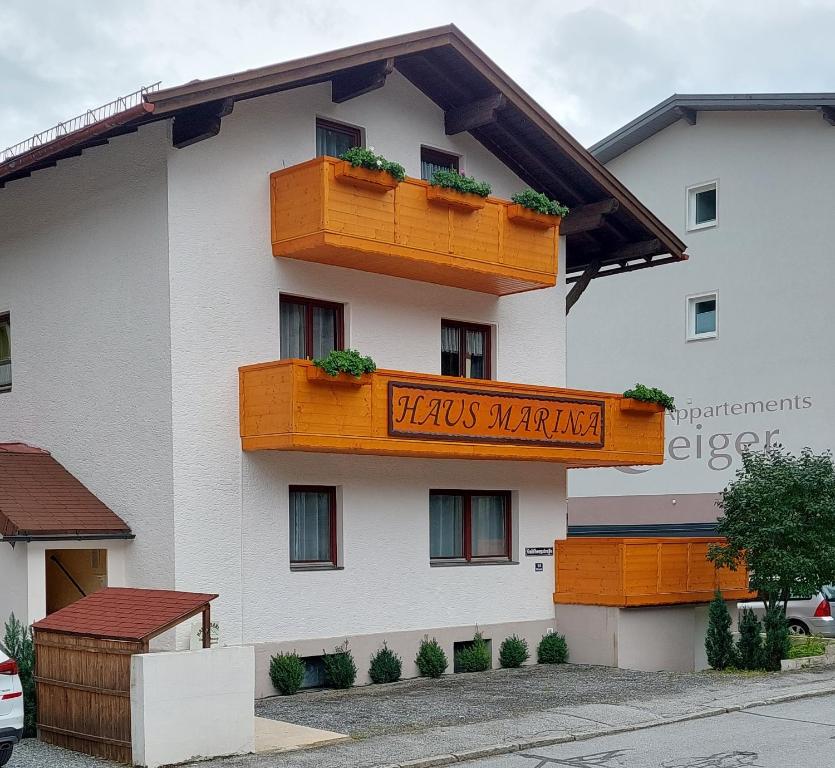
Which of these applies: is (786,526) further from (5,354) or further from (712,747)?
(5,354)

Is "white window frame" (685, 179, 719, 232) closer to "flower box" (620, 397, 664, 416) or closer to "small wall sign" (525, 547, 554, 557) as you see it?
"flower box" (620, 397, 664, 416)

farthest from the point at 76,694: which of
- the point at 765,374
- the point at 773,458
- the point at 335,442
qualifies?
the point at 765,374

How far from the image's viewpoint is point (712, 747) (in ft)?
42.5

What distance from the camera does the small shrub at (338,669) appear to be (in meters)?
17.5

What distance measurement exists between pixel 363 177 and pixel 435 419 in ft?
11.4

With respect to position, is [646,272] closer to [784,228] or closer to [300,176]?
[784,228]

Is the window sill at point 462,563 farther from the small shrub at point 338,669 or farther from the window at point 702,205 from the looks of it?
the window at point 702,205

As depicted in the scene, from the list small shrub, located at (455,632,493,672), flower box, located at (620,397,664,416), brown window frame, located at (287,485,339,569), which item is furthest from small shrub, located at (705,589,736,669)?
brown window frame, located at (287,485,339,569)

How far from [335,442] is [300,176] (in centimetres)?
366

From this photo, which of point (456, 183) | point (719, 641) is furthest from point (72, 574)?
point (719, 641)

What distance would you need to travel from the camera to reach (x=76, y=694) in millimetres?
12672

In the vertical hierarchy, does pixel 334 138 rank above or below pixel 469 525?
above

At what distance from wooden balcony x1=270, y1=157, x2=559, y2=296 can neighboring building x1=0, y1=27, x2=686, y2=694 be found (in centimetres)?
4

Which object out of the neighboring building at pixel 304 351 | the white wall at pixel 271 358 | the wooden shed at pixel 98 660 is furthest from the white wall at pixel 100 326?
the wooden shed at pixel 98 660
